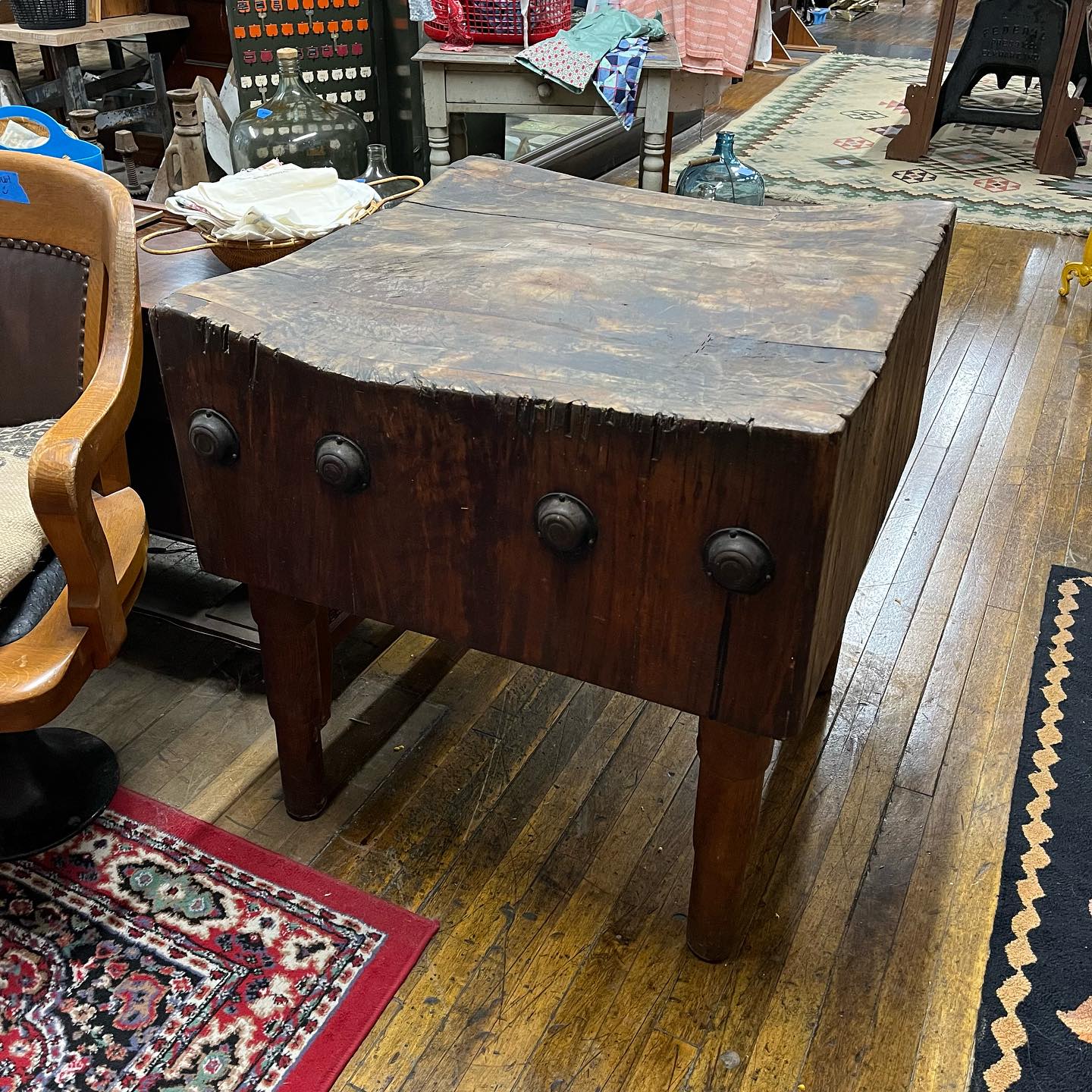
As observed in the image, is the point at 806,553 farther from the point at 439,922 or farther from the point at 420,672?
the point at 420,672

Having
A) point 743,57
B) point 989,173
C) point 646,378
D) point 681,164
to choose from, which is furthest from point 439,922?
point 989,173

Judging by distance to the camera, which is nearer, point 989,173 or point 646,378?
point 646,378

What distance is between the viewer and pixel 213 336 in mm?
1078

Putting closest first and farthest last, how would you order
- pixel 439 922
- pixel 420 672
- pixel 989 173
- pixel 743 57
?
1. pixel 439 922
2. pixel 420 672
3. pixel 743 57
4. pixel 989 173

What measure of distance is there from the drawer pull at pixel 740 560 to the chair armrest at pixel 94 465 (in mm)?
640

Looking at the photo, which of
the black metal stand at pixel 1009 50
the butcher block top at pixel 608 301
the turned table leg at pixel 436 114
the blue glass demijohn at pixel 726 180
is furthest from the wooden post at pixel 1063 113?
the butcher block top at pixel 608 301

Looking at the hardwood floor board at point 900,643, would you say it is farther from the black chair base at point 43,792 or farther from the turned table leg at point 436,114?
the turned table leg at point 436,114

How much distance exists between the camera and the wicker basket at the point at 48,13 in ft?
12.6

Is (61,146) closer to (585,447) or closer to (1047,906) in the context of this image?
(585,447)

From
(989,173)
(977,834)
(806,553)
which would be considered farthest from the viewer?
(989,173)

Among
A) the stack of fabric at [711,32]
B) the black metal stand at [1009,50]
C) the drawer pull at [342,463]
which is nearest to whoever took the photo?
the drawer pull at [342,463]

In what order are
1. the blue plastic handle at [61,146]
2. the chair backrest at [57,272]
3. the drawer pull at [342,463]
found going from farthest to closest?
the blue plastic handle at [61,146] → the chair backrest at [57,272] → the drawer pull at [342,463]

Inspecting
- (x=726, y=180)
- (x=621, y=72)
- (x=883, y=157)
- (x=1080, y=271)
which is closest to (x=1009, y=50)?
(x=883, y=157)

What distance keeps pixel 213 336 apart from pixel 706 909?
83cm
